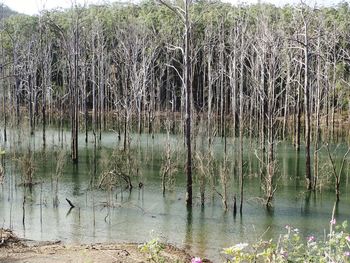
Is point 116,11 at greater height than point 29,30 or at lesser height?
greater

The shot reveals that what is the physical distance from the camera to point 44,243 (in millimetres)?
10875

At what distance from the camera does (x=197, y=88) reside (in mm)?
49562

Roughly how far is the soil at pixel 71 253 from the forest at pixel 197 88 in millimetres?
3453

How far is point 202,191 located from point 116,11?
53.1 metres

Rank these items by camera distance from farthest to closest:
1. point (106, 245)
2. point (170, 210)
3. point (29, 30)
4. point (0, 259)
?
1. point (29, 30)
2. point (170, 210)
3. point (106, 245)
4. point (0, 259)

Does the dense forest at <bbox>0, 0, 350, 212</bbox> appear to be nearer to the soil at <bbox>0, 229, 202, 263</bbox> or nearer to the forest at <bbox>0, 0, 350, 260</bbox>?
the forest at <bbox>0, 0, 350, 260</bbox>

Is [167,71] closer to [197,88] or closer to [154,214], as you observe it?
[197,88]

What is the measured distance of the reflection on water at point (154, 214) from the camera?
39.7 ft

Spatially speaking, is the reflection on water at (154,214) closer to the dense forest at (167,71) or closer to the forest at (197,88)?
the forest at (197,88)

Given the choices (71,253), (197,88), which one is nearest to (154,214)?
(71,253)

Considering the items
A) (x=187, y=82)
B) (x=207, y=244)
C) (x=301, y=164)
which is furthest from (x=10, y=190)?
(x=301, y=164)

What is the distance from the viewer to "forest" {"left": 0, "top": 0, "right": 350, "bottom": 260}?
695 inches

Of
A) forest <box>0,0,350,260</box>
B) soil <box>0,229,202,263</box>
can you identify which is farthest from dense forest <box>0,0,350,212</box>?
soil <box>0,229,202,263</box>

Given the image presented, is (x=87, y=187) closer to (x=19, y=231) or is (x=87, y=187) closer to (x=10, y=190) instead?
(x=10, y=190)
